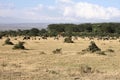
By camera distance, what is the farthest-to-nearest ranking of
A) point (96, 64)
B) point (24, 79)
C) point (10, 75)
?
1. point (96, 64)
2. point (10, 75)
3. point (24, 79)

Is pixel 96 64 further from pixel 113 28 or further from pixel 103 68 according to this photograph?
pixel 113 28

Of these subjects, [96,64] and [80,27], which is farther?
[80,27]

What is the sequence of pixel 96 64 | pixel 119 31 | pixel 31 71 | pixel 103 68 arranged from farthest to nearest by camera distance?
pixel 119 31
pixel 96 64
pixel 103 68
pixel 31 71

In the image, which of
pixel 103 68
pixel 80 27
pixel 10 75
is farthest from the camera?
pixel 80 27

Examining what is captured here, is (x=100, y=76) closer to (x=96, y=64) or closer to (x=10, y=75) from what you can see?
(x=10, y=75)

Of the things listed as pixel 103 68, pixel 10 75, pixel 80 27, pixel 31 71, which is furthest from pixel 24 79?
pixel 80 27

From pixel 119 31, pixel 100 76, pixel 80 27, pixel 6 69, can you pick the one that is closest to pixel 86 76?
pixel 100 76

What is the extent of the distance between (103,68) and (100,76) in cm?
427

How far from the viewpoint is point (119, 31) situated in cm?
11162

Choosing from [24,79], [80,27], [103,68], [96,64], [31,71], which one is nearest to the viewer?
[24,79]

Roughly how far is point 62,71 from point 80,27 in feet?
357

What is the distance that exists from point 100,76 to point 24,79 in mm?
3856

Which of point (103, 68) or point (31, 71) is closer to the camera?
point (31, 71)

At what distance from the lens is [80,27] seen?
128875 millimetres
